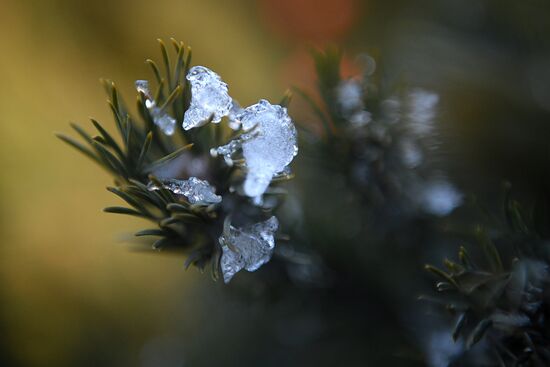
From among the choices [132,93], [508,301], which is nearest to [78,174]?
[132,93]

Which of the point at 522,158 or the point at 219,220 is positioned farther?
the point at 522,158

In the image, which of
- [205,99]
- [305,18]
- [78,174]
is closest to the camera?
[205,99]

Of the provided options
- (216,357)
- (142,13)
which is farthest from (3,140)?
(216,357)

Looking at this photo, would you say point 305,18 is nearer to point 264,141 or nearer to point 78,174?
point 78,174

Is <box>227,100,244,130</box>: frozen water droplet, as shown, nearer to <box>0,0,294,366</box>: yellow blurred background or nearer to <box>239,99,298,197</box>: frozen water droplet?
<box>239,99,298,197</box>: frozen water droplet

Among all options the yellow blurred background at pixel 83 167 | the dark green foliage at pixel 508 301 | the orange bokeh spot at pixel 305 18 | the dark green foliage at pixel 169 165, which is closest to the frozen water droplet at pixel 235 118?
the dark green foliage at pixel 169 165

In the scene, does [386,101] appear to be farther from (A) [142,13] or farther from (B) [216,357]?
(A) [142,13]
